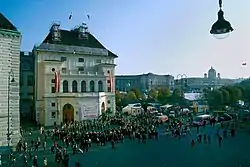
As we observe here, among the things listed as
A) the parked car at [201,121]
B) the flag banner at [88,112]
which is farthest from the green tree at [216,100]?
the flag banner at [88,112]

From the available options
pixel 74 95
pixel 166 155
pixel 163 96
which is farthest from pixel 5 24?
pixel 163 96

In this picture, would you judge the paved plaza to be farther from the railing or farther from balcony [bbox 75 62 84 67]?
balcony [bbox 75 62 84 67]

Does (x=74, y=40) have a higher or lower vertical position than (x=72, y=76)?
higher

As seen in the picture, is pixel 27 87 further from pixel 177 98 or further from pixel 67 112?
pixel 177 98

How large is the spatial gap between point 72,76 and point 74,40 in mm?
8967

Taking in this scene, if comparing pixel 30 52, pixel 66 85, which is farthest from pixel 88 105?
pixel 30 52

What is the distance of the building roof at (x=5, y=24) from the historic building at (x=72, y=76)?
23.3 metres

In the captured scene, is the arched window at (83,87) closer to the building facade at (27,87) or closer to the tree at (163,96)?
the building facade at (27,87)

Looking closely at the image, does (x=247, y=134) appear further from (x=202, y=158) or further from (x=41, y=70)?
(x=41, y=70)

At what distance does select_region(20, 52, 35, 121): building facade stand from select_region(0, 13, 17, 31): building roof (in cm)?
2814

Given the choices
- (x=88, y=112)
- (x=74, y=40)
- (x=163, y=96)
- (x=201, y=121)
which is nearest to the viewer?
(x=201, y=121)

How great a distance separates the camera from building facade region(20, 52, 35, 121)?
5931 cm

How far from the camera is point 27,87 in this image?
5966cm

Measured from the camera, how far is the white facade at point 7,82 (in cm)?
3022
